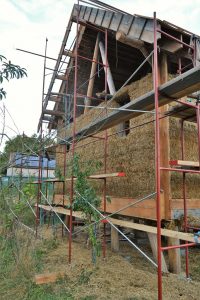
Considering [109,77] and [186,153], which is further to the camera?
[109,77]

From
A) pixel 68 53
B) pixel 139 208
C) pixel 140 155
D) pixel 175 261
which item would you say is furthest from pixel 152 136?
pixel 68 53

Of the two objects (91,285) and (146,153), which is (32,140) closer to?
(146,153)

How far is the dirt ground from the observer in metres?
4.14

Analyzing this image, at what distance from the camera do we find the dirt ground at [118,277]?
414 cm

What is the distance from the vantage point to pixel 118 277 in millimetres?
4824

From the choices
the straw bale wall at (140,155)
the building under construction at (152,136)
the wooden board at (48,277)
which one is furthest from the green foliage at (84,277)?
the straw bale wall at (140,155)

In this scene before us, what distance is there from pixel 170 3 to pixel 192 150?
3.72 m

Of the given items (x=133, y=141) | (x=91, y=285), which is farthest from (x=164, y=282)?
(x=133, y=141)

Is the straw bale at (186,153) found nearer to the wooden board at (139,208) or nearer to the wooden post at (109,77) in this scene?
the wooden board at (139,208)

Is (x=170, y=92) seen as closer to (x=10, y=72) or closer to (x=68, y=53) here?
(x=10, y=72)

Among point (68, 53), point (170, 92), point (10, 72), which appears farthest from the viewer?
point (68, 53)

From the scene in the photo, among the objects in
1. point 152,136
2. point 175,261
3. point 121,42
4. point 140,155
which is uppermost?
point 121,42

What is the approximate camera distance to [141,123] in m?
6.28

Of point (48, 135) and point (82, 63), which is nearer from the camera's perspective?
point (48, 135)
